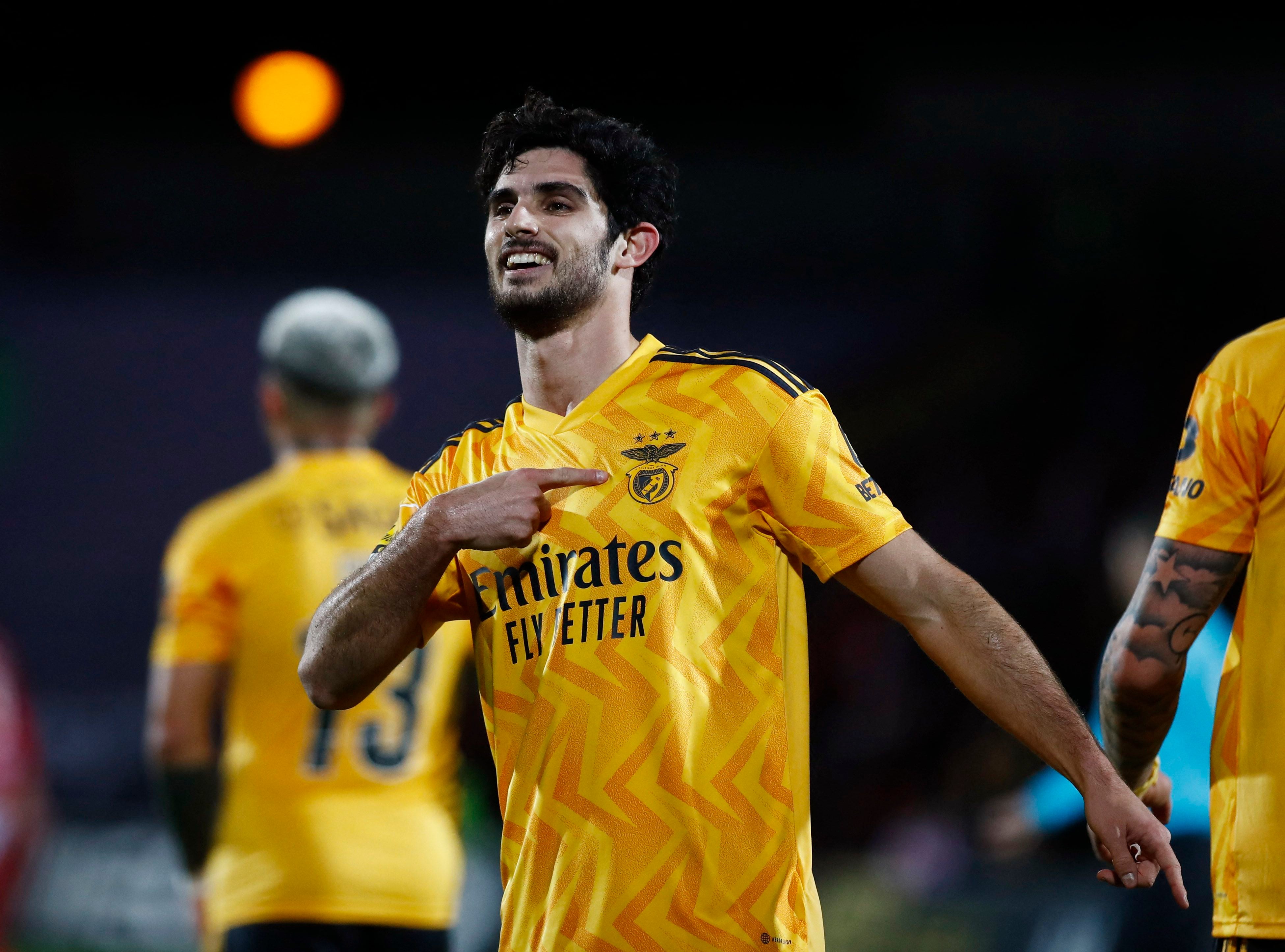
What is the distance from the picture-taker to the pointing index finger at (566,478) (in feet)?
8.72

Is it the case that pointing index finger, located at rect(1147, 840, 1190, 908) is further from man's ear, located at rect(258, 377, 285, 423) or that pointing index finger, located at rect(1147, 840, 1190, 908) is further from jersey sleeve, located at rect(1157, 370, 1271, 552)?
man's ear, located at rect(258, 377, 285, 423)

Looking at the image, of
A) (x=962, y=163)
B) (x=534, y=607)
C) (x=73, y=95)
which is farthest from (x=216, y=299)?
(x=534, y=607)

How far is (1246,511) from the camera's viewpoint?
109 inches

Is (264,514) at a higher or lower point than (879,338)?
lower

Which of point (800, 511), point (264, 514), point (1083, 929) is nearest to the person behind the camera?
point (800, 511)

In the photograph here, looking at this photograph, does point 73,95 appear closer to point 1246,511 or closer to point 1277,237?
point 1277,237

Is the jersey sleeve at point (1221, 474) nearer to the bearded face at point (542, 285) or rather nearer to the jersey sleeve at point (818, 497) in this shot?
the jersey sleeve at point (818, 497)

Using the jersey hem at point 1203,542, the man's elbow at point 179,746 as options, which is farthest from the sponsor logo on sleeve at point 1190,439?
the man's elbow at point 179,746

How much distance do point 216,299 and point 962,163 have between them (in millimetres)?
5317

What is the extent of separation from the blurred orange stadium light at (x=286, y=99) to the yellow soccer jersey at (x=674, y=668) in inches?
317

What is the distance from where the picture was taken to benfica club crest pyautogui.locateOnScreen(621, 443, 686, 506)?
106 inches

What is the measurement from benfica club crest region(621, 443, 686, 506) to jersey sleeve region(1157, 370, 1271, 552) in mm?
994

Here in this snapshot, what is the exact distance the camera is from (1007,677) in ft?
8.18

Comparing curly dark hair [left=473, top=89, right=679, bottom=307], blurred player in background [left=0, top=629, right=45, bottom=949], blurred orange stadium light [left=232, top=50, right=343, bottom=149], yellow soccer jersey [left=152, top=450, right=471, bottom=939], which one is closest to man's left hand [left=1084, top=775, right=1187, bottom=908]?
curly dark hair [left=473, top=89, right=679, bottom=307]
